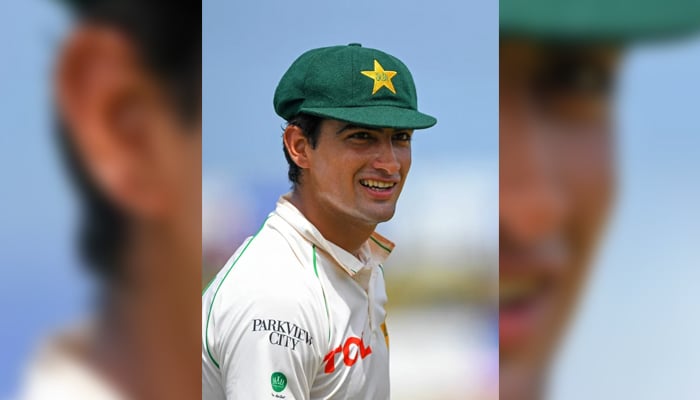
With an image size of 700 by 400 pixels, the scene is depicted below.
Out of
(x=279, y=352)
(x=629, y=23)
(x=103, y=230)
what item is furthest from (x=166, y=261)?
(x=279, y=352)

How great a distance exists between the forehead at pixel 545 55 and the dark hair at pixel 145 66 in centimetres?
A: 73

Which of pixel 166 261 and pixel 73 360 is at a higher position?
pixel 166 261

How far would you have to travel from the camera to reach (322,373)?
2562 millimetres

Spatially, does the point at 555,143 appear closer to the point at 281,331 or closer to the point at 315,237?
the point at 281,331

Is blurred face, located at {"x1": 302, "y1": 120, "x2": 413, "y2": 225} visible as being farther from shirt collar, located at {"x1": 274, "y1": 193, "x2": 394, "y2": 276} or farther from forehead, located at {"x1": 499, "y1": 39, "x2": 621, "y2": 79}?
forehead, located at {"x1": 499, "y1": 39, "x2": 621, "y2": 79}

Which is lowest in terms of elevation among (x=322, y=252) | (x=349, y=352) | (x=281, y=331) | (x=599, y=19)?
(x=349, y=352)

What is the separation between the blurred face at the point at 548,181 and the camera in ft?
4.95

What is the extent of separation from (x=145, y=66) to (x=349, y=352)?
1833 millimetres

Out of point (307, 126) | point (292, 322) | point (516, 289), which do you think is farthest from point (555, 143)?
point (307, 126)

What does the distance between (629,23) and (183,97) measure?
930mm

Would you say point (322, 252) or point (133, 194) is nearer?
point (133, 194)

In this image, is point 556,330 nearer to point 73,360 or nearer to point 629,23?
point 629,23

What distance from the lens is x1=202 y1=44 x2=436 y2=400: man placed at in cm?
244

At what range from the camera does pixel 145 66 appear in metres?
0.97
